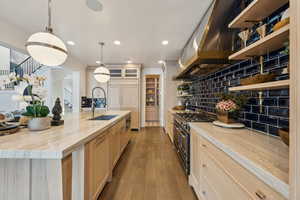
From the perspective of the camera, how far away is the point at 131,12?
216cm

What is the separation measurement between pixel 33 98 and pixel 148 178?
1868mm

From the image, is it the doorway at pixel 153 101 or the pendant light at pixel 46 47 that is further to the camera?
the doorway at pixel 153 101

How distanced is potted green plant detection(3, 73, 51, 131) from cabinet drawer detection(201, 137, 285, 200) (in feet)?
5.58

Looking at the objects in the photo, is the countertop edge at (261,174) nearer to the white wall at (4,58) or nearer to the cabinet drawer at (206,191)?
the cabinet drawer at (206,191)

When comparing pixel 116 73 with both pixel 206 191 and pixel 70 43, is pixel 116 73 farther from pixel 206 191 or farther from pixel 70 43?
pixel 206 191

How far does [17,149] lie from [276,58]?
84.0 inches

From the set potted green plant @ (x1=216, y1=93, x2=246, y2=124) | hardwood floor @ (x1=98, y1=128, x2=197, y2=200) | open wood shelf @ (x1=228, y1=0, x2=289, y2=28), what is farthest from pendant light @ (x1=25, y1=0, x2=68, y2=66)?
potted green plant @ (x1=216, y1=93, x2=246, y2=124)

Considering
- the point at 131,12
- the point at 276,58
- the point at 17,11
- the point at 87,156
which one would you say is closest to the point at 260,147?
the point at 276,58

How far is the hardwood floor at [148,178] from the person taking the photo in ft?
5.61

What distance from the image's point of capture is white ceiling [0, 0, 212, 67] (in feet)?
6.53

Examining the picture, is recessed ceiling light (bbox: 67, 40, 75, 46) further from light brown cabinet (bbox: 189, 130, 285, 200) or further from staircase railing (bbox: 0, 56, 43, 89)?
light brown cabinet (bbox: 189, 130, 285, 200)

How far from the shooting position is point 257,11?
1.14 meters

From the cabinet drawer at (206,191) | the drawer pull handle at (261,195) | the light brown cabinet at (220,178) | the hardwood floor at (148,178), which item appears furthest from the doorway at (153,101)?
the drawer pull handle at (261,195)

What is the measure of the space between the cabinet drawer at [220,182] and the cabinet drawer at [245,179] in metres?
0.04
